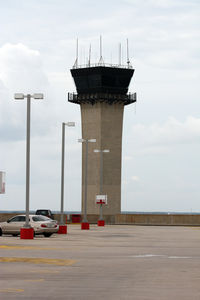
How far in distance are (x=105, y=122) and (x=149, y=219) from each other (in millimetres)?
16605

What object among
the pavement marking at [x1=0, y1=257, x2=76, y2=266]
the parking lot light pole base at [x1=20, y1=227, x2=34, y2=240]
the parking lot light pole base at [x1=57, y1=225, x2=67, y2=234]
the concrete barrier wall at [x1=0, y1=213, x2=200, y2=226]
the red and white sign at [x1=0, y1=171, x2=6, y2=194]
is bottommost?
the concrete barrier wall at [x1=0, y1=213, x2=200, y2=226]

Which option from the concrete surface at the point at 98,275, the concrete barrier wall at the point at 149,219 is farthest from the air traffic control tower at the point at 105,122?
the concrete surface at the point at 98,275

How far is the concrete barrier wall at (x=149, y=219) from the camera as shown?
233 feet

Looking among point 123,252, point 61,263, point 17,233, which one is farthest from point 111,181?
point 61,263

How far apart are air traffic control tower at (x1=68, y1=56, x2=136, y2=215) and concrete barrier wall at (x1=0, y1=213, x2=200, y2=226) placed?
10.1 meters

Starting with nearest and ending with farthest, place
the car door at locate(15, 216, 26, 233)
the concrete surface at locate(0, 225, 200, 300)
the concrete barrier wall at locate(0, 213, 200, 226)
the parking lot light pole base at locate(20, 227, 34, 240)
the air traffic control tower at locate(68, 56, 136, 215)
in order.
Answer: the concrete surface at locate(0, 225, 200, 300)
the parking lot light pole base at locate(20, 227, 34, 240)
the car door at locate(15, 216, 26, 233)
the concrete barrier wall at locate(0, 213, 200, 226)
the air traffic control tower at locate(68, 56, 136, 215)

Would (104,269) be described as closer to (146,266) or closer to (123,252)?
(146,266)

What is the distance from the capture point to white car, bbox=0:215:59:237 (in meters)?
37.4

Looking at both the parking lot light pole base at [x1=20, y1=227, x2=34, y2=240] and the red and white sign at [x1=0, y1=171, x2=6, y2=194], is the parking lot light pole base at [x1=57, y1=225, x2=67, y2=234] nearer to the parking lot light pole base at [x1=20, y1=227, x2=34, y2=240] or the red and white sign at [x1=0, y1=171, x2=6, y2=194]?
the red and white sign at [x1=0, y1=171, x2=6, y2=194]

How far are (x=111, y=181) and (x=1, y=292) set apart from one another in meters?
71.6

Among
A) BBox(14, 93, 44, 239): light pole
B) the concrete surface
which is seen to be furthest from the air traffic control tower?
the concrete surface

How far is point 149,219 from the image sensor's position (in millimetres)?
72438

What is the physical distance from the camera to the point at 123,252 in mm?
24781

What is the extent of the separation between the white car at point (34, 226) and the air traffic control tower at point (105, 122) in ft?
Answer: 146
